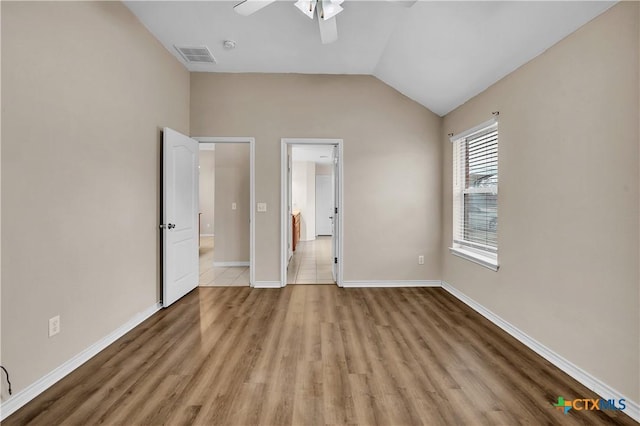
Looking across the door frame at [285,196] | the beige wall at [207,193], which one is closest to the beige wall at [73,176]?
the door frame at [285,196]

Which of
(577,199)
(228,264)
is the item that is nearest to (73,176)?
(228,264)

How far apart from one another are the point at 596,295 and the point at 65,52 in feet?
12.6

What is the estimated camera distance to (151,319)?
9.08 feet

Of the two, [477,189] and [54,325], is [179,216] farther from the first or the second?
[477,189]

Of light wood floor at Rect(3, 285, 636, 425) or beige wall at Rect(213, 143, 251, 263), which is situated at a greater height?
beige wall at Rect(213, 143, 251, 263)

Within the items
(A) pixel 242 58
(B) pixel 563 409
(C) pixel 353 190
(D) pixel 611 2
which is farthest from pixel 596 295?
(A) pixel 242 58

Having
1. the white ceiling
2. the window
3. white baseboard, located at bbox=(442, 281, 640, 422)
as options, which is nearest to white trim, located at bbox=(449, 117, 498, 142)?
the window

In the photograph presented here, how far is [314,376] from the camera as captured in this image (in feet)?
6.07

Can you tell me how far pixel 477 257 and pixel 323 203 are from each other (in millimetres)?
6754

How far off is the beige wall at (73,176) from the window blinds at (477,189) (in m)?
3.52

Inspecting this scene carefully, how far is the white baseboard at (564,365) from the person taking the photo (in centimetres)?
152

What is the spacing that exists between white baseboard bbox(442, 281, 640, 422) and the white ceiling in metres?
2.27

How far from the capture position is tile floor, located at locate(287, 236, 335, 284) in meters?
4.16

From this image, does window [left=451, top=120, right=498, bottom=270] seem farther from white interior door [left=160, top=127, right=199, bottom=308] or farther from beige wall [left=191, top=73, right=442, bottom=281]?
white interior door [left=160, top=127, right=199, bottom=308]
